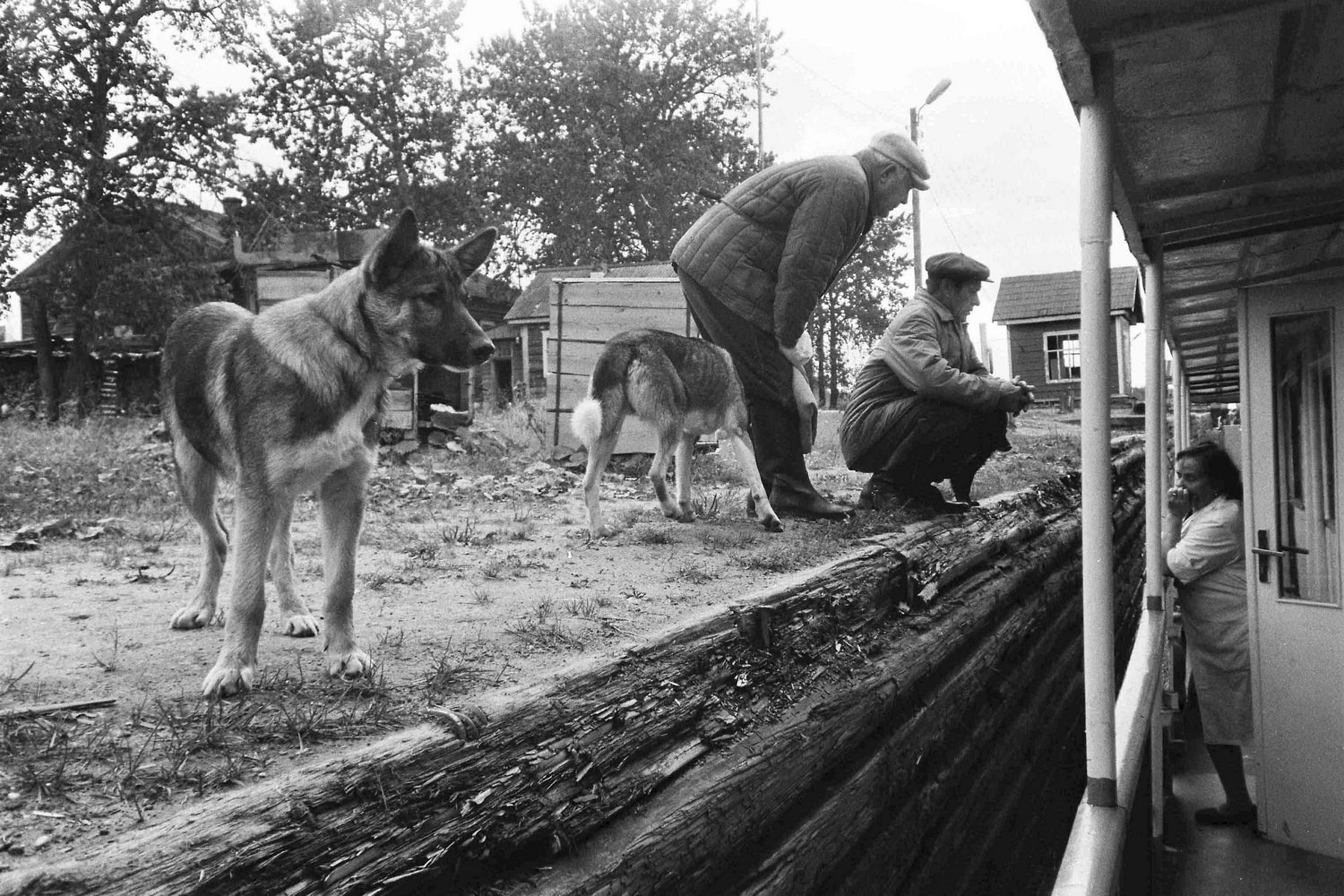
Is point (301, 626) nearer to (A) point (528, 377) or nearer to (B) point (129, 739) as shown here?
(B) point (129, 739)

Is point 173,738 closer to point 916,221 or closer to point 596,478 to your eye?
point 596,478

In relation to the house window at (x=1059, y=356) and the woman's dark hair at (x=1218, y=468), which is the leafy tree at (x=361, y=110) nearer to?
the house window at (x=1059, y=356)

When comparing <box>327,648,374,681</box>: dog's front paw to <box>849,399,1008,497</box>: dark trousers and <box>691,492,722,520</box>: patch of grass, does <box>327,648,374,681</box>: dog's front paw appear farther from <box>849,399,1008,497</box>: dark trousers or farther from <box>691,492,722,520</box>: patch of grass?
<box>849,399,1008,497</box>: dark trousers

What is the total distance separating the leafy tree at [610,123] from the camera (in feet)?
133

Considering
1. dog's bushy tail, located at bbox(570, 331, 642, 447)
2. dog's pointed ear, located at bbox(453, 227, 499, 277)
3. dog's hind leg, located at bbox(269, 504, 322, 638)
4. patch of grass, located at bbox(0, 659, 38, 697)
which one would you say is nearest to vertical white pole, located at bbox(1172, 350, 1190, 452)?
dog's bushy tail, located at bbox(570, 331, 642, 447)

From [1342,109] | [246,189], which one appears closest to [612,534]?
[1342,109]

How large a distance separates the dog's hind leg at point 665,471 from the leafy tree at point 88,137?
23774 mm

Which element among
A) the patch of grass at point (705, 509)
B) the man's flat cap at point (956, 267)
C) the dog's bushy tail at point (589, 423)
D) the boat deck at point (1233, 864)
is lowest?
the boat deck at point (1233, 864)

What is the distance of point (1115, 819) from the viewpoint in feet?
8.46

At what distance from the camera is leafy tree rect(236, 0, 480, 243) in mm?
34875

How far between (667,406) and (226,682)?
3954 millimetres

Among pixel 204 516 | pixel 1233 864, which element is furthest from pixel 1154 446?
pixel 204 516

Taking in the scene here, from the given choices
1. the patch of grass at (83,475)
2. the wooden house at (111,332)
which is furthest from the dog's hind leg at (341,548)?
the wooden house at (111,332)

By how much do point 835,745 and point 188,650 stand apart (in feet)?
7.10
